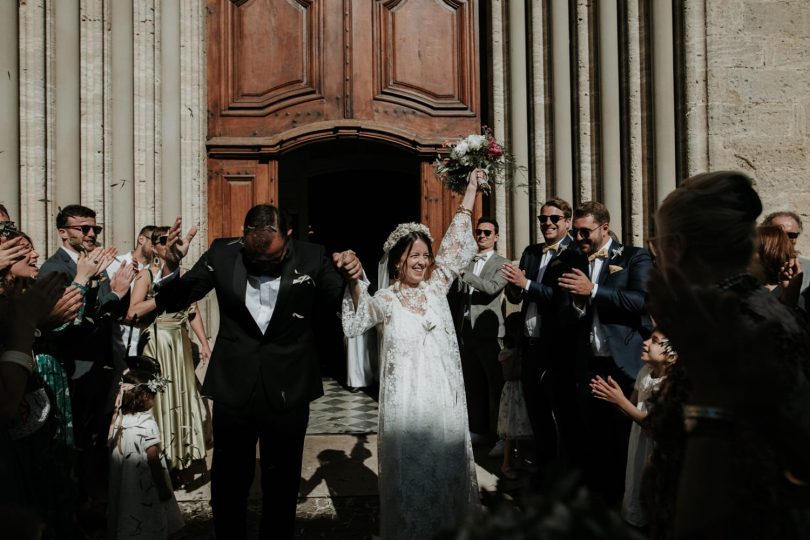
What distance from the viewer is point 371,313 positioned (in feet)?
14.3

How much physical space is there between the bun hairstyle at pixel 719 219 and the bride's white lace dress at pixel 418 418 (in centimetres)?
265

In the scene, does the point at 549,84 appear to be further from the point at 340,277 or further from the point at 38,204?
the point at 38,204

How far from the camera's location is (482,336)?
6.55 metres

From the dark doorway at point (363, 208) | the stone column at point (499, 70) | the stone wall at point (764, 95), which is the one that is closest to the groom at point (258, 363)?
the stone column at point (499, 70)

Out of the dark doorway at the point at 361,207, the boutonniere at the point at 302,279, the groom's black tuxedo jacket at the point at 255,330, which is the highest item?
the dark doorway at the point at 361,207

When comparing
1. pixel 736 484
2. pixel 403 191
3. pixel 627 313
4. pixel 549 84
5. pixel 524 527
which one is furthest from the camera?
pixel 403 191

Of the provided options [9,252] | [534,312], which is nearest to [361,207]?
[534,312]

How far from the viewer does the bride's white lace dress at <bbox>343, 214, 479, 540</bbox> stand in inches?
167

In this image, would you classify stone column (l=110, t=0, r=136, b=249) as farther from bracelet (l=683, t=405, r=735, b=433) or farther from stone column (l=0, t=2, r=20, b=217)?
bracelet (l=683, t=405, r=735, b=433)

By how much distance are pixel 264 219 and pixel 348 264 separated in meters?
0.55

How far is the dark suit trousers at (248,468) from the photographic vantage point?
13.8 feet

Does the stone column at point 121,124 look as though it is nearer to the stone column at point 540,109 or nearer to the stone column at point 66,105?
the stone column at point 66,105

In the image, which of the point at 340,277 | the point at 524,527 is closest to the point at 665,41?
the point at 340,277

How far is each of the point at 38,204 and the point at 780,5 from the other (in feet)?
23.6
